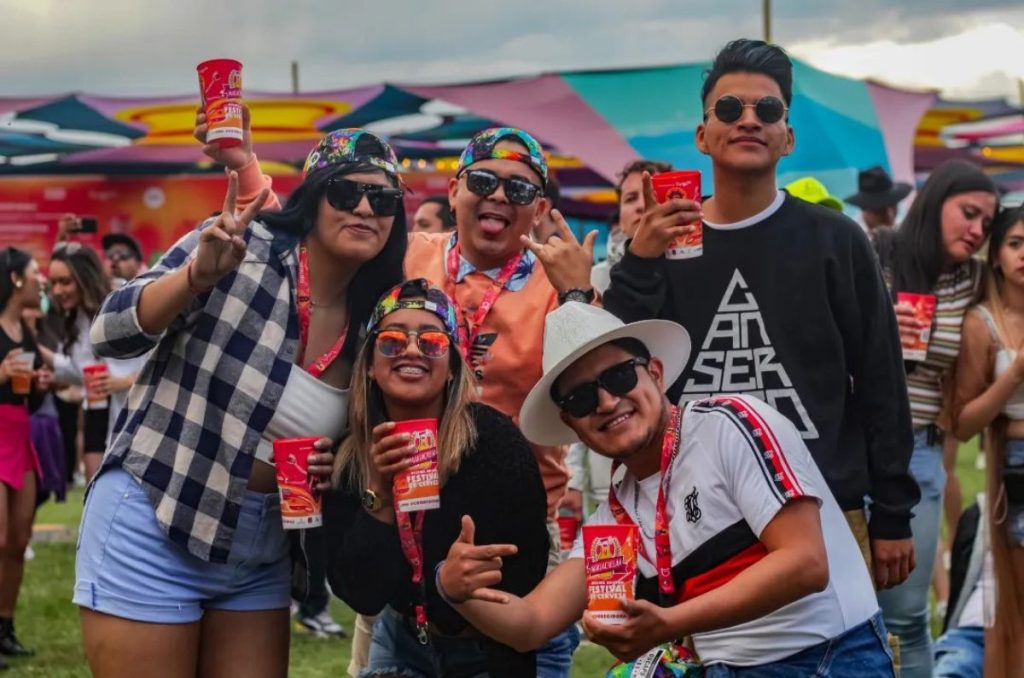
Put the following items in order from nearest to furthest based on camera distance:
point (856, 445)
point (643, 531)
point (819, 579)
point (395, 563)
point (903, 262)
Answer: point (819, 579) < point (643, 531) < point (395, 563) < point (856, 445) < point (903, 262)

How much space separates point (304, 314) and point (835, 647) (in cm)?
175

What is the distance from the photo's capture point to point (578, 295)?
421cm

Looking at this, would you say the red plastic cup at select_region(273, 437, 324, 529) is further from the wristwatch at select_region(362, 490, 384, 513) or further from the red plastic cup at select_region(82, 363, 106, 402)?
the red plastic cup at select_region(82, 363, 106, 402)

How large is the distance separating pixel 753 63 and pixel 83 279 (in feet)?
21.7

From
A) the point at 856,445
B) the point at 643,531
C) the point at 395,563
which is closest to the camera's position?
the point at 643,531

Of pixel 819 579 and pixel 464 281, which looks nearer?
pixel 819 579

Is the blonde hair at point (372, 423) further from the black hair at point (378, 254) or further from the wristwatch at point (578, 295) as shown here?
the wristwatch at point (578, 295)

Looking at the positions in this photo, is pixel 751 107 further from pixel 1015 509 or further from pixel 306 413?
pixel 1015 509

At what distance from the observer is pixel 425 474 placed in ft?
12.2

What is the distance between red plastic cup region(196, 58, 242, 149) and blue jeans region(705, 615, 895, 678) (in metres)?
2.00

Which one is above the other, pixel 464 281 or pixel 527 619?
pixel 464 281

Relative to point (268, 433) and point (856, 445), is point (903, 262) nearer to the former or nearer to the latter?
point (856, 445)

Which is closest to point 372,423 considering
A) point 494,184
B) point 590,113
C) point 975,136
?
point 494,184

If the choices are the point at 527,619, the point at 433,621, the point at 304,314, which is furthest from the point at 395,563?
the point at 304,314
